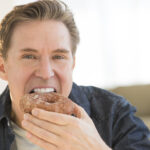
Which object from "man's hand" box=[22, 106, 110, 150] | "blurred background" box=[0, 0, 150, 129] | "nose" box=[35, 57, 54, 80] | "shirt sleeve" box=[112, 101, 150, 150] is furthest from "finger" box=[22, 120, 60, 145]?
"blurred background" box=[0, 0, 150, 129]

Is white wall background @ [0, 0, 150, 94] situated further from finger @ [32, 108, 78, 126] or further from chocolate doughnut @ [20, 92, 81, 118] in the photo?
finger @ [32, 108, 78, 126]

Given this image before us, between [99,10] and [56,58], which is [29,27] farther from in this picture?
[99,10]

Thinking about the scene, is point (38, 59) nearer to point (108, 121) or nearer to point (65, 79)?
point (65, 79)

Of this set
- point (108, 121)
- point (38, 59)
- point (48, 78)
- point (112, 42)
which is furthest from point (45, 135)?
point (112, 42)

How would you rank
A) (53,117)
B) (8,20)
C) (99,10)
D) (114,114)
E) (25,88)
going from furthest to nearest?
(99,10) → (114,114) → (8,20) → (25,88) → (53,117)

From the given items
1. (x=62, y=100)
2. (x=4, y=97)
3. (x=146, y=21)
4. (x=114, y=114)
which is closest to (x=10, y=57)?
(x=4, y=97)

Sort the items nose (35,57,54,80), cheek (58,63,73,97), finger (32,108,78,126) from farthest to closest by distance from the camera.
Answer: cheek (58,63,73,97) < nose (35,57,54,80) < finger (32,108,78,126)
